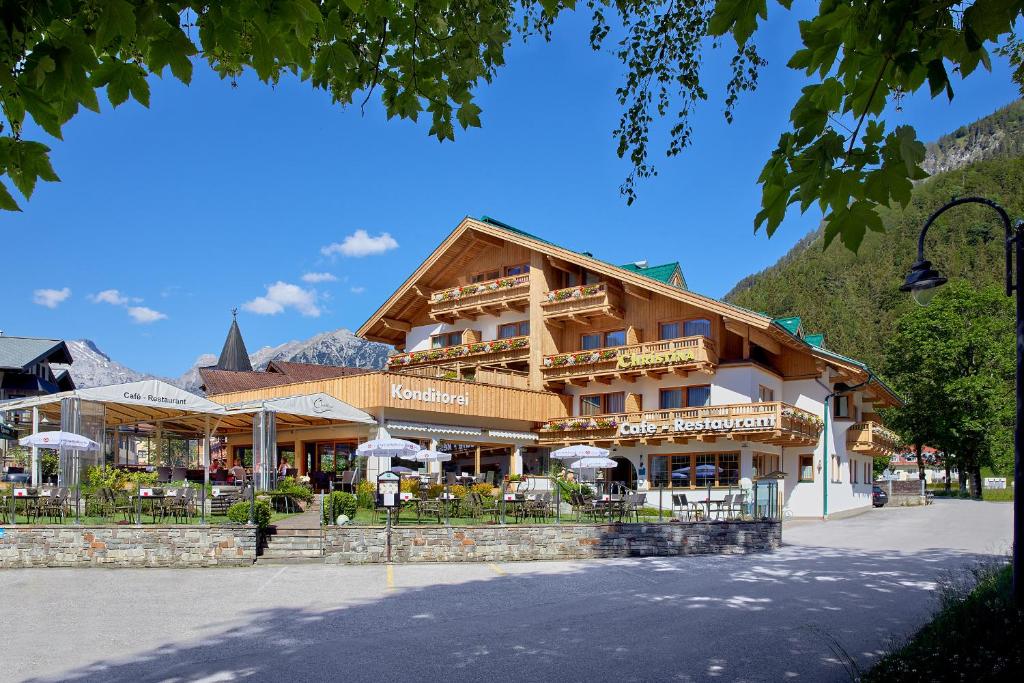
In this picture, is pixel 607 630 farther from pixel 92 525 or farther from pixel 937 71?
pixel 92 525

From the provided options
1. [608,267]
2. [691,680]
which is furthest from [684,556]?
[608,267]

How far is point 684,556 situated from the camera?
19.1 meters

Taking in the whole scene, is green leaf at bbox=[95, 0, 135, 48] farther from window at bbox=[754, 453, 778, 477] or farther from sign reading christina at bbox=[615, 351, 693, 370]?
window at bbox=[754, 453, 778, 477]

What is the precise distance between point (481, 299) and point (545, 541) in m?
18.3

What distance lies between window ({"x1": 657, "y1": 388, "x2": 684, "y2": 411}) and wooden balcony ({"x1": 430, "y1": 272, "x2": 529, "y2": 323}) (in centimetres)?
658

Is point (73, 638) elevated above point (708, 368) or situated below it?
below

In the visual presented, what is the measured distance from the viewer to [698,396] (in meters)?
32.0

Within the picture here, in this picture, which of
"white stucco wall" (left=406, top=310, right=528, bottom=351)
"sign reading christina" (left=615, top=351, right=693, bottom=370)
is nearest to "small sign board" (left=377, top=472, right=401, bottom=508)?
"sign reading christina" (left=615, top=351, right=693, bottom=370)

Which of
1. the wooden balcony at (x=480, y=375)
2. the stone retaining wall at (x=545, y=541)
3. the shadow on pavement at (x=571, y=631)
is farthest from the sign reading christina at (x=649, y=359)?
the shadow on pavement at (x=571, y=631)

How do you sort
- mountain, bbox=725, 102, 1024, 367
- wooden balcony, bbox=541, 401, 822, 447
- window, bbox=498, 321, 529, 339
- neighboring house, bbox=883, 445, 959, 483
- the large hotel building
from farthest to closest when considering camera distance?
mountain, bbox=725, 102, 1024, 367 → neighboring house, bbox=883, 445, 959, 483 → window, bbox=498, 321, 529, 339 → the large hotel building → wooden balcony, bbox=541, 401, 822, 447

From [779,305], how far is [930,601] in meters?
94.6

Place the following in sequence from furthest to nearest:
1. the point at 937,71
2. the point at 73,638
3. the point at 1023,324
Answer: the point at 73,638 < the point at 1023,324 < the point at 937,71

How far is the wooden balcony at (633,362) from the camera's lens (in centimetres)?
3069

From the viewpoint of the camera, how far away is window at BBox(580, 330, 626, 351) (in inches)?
1337
